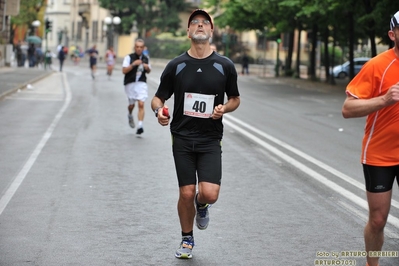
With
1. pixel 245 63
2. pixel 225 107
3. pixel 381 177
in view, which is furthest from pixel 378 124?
pixel 245 63

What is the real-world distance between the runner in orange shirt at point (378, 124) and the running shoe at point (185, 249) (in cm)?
171

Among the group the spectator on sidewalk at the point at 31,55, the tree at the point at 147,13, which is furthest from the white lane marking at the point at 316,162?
the tree at the point at 147,13

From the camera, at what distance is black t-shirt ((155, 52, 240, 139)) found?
677 cm

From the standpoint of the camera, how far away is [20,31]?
77.1 metres

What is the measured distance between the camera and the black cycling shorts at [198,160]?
6.82m

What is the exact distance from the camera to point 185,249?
693 cm

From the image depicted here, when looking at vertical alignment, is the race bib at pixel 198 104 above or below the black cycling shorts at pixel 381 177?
above

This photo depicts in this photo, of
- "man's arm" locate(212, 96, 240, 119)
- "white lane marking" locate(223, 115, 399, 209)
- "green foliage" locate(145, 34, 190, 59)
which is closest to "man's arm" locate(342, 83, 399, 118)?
"man's arm" locate(212, 96, 240, 119)

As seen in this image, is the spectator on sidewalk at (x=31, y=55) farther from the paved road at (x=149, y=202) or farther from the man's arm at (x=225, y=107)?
the man's arm at (x=225, y=107)

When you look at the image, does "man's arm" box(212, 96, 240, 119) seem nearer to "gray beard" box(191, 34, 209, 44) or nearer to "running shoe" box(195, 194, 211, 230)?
"gray beard" box(191, 34, 209, 44)

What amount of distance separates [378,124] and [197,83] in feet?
5.34

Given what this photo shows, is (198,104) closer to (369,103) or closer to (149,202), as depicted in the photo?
(369,103)

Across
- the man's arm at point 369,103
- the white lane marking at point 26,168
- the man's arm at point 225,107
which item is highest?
the man's arm at point 369,103

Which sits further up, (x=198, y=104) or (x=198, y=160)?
(x=198, y=104)
